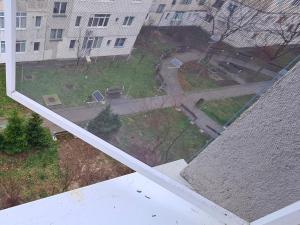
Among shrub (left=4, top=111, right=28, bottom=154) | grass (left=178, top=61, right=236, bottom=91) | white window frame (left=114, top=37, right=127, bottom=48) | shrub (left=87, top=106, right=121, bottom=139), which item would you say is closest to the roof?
shrub (left=87, top=106, right=121, bottom=139)

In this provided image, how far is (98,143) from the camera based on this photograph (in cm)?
221

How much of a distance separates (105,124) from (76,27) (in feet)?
2.09

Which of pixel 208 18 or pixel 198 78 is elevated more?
pixel 208 18

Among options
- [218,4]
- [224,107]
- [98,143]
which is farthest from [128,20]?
[98,143]

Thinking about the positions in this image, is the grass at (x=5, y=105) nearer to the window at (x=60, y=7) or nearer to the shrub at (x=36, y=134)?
the shrub at (x=36, y=134)

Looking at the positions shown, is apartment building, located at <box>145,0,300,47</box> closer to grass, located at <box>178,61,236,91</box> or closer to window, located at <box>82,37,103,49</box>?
grass, located at <box>178,61,236,91</box>

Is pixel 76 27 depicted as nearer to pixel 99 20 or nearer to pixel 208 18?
pixel 99 20

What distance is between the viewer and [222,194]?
2660 millimetres

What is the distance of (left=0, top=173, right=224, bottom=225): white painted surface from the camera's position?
249cm

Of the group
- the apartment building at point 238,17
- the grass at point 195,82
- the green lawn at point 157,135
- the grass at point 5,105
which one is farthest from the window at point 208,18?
the grass at point 5,105

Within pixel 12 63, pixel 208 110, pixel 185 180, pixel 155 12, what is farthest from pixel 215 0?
pixel 185 180

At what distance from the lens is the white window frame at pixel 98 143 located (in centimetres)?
192

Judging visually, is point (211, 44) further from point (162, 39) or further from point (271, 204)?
point (271, 204)

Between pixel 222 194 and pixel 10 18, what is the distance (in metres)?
2.00
